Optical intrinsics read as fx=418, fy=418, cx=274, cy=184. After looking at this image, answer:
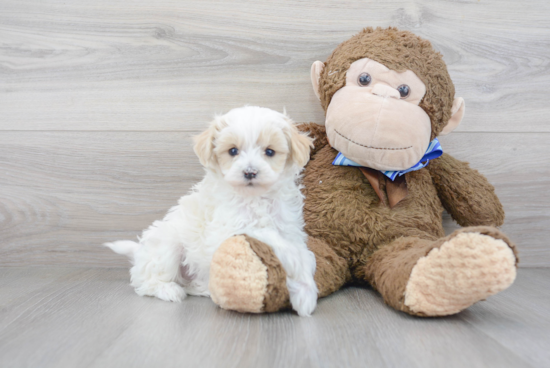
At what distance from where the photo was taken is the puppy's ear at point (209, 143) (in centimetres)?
106

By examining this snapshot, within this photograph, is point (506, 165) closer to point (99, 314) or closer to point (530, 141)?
point (530, 141)

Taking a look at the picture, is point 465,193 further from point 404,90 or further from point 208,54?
point 208,54

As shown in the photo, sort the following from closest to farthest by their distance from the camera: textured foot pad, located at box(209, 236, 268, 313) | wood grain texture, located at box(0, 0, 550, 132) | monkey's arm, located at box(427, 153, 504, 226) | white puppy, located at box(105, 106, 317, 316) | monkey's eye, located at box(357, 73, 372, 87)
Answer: textured foot pad, located at box(209, 236, 268, 313) < white puppy, located at box(105, 106, 317, 316) < monkey's eye, located at box(357, 73, 372, 87) < monkey's arm, located at box(427, 153, 504, 226) < wood grain texture, located at box(0, 0, 550, 132)

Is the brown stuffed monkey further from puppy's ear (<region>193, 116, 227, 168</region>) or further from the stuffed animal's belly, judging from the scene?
puppy's ear (<region>193, 116, 227, 168</region>)

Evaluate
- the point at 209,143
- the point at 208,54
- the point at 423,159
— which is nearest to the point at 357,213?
the point at 423,159

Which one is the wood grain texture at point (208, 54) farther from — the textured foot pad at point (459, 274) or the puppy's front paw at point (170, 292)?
the textured foot pad at point (459, 274)

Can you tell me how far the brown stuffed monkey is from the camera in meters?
0.90

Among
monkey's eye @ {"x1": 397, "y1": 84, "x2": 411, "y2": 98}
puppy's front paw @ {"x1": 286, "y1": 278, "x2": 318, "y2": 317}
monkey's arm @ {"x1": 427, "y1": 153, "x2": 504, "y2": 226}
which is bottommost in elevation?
puppy's front paw @ {"x1": 286, "y1": 278, "x2": 318, "y2": 317}

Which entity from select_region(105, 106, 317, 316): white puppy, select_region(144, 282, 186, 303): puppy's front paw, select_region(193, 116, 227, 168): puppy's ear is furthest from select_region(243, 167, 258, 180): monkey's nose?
select_region(144, 282, 186, 303): puppy's front paw

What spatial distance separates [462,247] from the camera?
0.82 meters

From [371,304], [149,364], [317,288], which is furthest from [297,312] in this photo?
[149,364]

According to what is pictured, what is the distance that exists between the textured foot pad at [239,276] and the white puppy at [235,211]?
0.09m

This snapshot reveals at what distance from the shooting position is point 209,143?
1055mm

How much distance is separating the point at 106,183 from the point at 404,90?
989 mm
